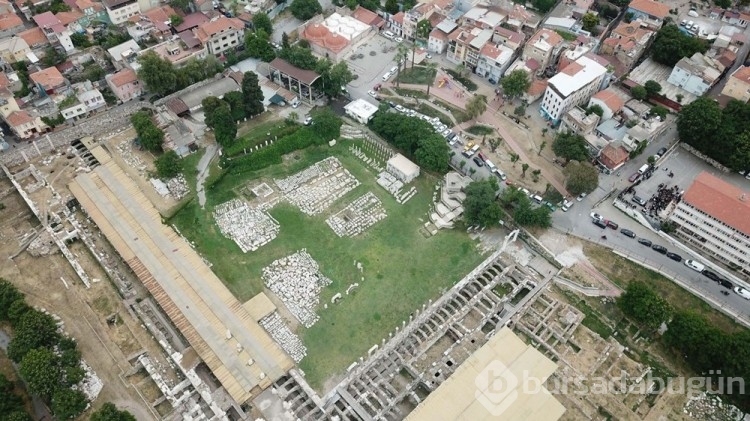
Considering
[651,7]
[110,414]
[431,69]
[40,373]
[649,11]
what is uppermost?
[651,7]

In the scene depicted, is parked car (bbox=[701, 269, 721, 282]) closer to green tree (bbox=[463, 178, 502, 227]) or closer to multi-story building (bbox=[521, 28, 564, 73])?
green tree (bbox=[463, 178, 502, 227])

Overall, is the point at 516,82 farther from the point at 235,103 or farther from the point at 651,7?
the point at 235,103

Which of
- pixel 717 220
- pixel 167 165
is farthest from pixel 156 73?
pixel 717 220

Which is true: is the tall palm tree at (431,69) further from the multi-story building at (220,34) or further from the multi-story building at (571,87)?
the multi-story building at (220,34)

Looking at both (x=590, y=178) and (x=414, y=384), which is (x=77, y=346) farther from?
(x=590, y=178)

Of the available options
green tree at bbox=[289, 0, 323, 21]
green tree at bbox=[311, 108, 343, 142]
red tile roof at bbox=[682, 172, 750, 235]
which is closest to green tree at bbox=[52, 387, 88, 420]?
green tree at bbox=[311, 108, 343, 142]

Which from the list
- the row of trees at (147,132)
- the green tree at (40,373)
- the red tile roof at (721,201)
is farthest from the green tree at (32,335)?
the red tile roof at (721,201)
